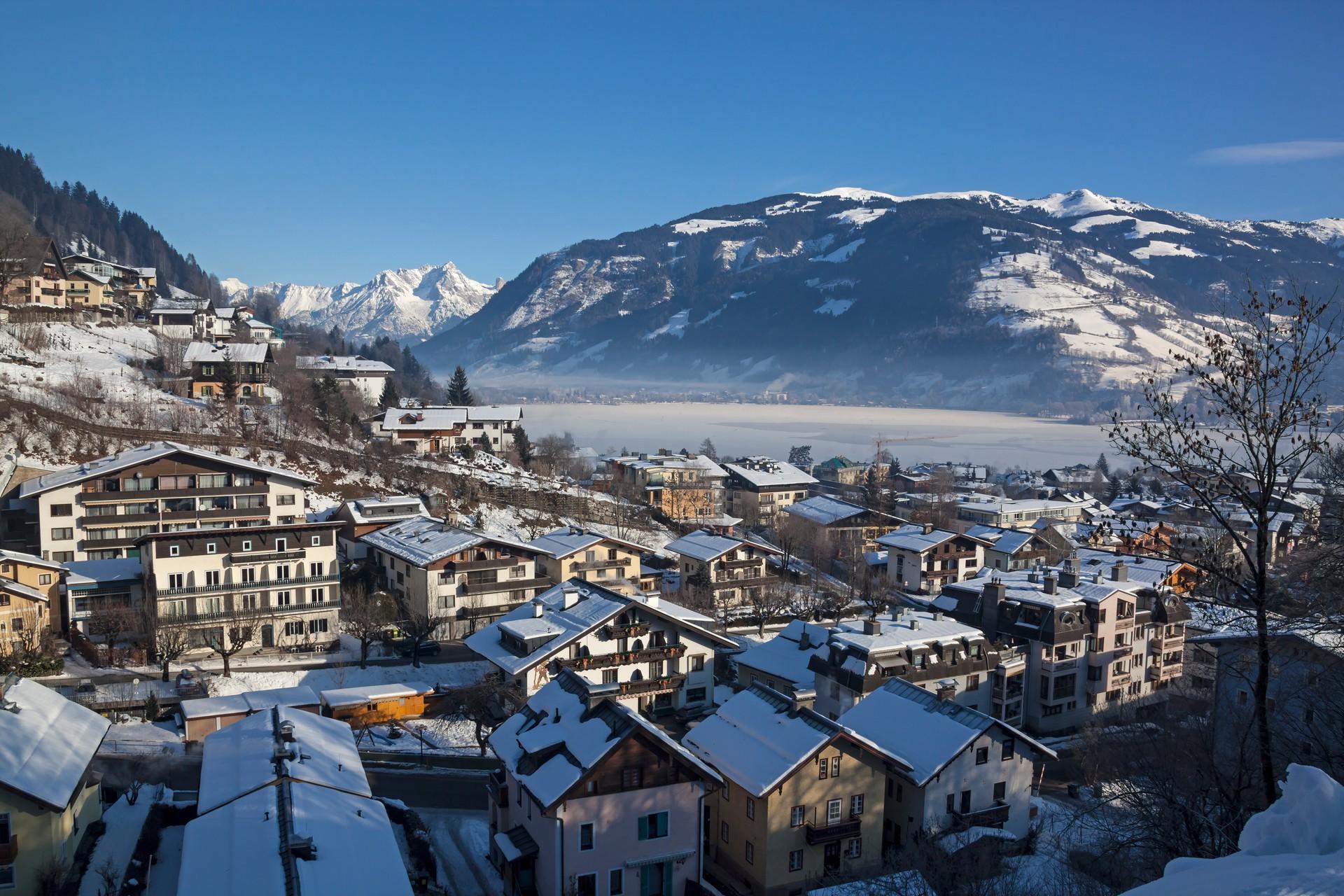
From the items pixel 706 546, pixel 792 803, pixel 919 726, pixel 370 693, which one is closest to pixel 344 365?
pixel 706 546

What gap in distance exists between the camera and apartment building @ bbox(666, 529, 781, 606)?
3631 cm

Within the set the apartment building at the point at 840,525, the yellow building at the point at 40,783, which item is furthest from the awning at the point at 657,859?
the apartment building at the point at 840,525

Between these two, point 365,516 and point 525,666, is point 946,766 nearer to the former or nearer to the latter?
point 525,666

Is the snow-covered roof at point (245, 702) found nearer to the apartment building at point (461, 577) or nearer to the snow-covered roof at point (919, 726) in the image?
the apartment building at point (461, 577)

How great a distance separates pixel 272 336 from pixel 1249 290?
8096 cm

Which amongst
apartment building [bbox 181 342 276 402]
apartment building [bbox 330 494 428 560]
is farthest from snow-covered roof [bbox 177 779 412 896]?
apartment building [bbox 181 342 276 402]

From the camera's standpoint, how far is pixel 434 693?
951 inches

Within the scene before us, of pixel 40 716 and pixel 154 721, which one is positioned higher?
pixel 40 716

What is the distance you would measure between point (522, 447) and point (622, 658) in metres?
39.1

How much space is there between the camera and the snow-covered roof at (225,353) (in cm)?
4944

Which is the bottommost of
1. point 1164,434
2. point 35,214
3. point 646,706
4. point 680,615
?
point 646,706

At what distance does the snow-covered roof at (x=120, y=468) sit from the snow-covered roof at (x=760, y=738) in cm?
2286

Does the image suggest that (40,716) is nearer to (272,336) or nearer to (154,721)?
(154,721)

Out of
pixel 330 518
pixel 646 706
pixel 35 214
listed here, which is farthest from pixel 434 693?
pixel 35 214
